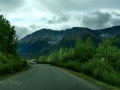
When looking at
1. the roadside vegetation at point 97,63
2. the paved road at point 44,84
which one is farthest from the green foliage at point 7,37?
the paved road at point 44,84

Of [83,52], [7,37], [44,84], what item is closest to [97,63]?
[44,84]

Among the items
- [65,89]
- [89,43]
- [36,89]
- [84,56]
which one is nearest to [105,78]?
[65,89]

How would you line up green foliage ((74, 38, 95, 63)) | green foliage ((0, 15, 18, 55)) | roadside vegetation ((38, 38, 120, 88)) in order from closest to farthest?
roadside vegetation ((38, 38, 120, 88)) → green foliage ((0, 15, 18, 55)) → green foliage ((74, 38, 95, 63))

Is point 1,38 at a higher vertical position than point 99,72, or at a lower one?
higher

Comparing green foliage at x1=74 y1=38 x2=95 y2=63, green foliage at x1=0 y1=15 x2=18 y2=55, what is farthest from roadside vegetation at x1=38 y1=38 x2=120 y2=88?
green foliage at x1=0 y1=15 x2=18 y2=55

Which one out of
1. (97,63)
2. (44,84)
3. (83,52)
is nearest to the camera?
(44,84)

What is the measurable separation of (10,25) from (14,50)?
12028 mm

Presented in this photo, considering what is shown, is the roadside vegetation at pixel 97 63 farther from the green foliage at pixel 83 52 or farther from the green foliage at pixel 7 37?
the green foliage at pixel 7 37

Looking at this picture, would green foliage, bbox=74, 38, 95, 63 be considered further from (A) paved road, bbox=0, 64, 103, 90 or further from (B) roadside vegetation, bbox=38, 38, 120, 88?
(A) paved road, bbox=0, 64, 103, 90

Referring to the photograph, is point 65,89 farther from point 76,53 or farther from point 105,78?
point 76,53

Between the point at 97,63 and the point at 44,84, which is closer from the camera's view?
the point at 44,84

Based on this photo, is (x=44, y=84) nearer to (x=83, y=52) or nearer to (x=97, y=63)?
(x=97, y=63)

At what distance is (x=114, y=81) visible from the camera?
21031 millimetres

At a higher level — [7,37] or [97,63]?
[7,37]
